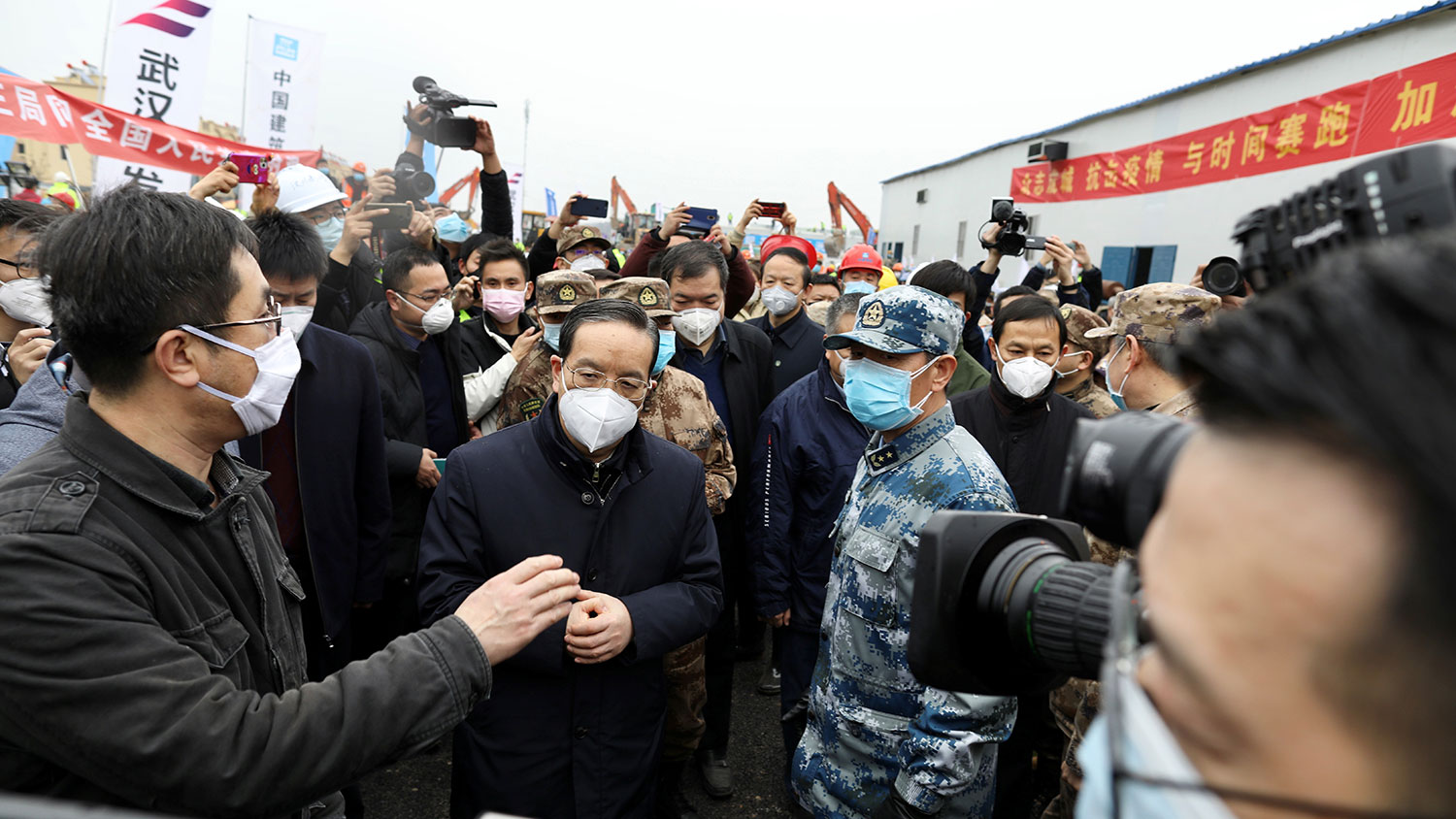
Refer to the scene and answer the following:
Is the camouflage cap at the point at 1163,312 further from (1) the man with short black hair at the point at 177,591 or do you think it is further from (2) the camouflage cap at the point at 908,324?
(1) the man with short black hair at the point at 177,591

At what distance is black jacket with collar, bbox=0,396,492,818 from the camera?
1184mm

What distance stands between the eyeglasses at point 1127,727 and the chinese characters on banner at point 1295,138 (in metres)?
8.87

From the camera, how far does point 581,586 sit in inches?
92.1

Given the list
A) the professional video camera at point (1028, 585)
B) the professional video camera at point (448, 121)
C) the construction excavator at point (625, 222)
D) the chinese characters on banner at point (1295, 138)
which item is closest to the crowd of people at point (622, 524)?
the professional video camera at point (1028, 585)

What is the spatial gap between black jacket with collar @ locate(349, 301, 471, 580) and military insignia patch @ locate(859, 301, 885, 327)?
7.49 feet

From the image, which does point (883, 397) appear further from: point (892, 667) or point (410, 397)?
point (410, 397)

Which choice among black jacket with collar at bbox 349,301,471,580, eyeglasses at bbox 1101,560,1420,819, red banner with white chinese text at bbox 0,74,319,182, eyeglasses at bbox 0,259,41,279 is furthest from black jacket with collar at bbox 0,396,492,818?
red banner with white chinese text at bbox 0,74,319,182

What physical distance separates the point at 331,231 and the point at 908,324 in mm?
3963

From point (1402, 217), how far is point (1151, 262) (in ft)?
46.1

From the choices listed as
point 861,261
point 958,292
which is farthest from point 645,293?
point 861,261

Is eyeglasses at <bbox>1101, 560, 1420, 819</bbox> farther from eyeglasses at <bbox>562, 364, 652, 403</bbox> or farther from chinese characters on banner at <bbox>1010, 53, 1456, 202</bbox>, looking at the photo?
chinese characters on banner at <bbox>1010, 53, 1456, 202</bbox>

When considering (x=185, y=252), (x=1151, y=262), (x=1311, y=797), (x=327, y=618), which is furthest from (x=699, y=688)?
(x=1151, y=262)

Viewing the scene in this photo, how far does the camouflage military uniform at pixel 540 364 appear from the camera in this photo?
374 centimetres

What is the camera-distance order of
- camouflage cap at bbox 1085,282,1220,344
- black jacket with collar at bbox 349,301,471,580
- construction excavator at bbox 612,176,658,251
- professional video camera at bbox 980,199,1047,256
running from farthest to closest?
construction excavator at bbox 612,176,658,251
professional video camera at bbox 980,199,1047,256
black jacket with collar at bbox 349,301,471,580
camouflage cap at bbox 1085,282,1220,344
